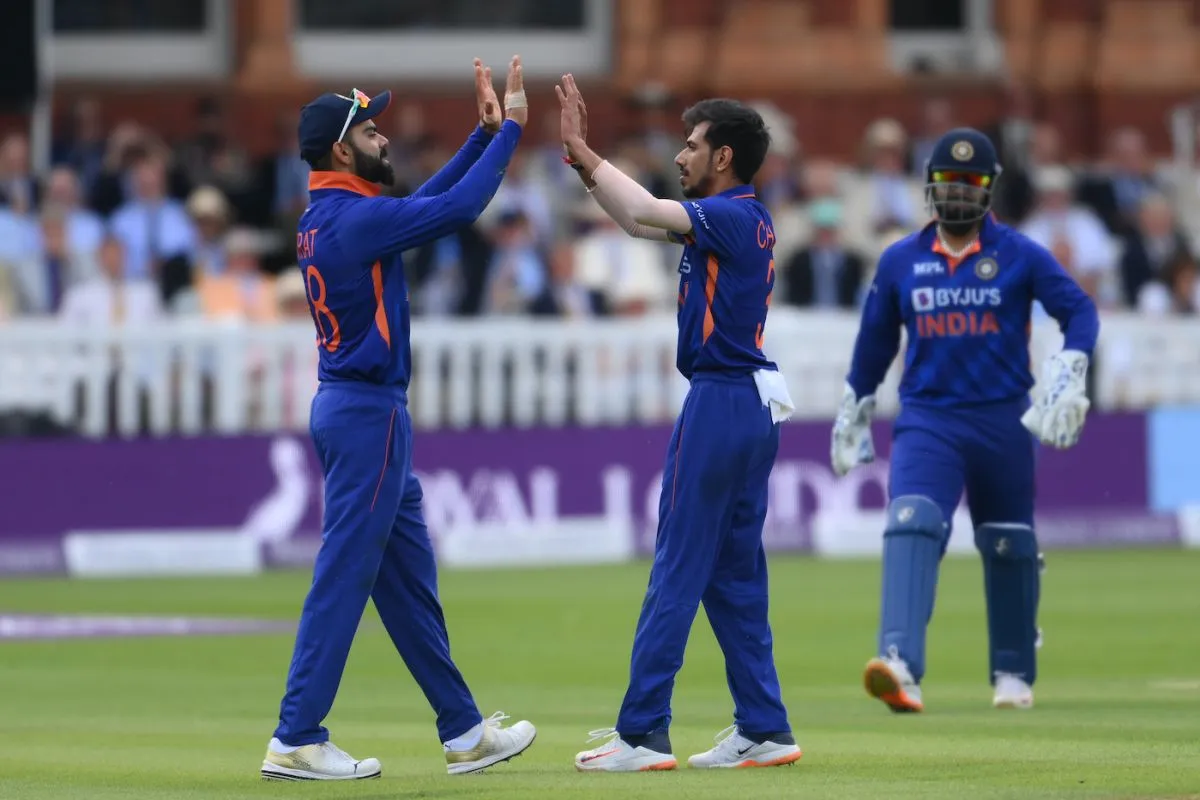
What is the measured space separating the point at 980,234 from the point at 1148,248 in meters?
11.1

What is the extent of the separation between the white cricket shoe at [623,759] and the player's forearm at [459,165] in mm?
1972

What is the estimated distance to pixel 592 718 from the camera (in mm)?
10930

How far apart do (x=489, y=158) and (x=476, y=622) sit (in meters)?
6.92

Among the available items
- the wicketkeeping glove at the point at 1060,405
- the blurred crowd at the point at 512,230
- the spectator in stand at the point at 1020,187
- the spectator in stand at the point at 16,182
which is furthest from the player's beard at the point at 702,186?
the spectator in stand at the point at 1020,187

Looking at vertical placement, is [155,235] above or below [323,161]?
below

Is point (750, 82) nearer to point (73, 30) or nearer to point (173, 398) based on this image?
point (73, 30)

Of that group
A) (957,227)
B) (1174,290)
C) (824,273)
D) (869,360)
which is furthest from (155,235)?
(957,227)

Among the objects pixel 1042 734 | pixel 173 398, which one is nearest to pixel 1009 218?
pixel 173 398

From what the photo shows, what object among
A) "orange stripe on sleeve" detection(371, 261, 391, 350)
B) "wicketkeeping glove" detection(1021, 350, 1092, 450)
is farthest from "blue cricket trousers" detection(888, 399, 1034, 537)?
"orange stripe on sleeve" detection(371, 261, 391, 350)

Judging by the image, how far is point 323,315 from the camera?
8891 mm

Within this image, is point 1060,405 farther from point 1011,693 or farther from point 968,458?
point 1011,693

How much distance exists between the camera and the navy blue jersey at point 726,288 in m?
8.77

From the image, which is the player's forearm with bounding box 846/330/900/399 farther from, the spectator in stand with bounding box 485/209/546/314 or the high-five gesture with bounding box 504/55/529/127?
the spectator in stand with bounding box 485/209/546/314

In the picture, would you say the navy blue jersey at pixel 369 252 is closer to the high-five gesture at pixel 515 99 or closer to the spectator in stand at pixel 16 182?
the high-five gesture at pixel 515 99
